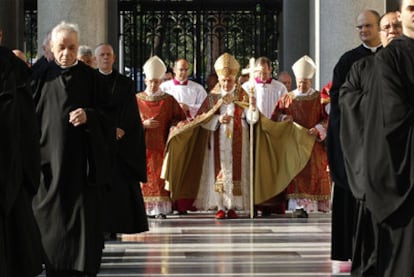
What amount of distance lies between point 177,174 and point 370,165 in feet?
32.7

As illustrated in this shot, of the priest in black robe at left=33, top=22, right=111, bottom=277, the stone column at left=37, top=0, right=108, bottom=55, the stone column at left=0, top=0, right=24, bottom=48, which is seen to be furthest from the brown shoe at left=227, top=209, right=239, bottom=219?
the stone column at left=0, top=0, right=24, bottom=48

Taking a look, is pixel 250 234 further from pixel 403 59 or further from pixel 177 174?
pixel 403 59

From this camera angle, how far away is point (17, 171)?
830 cm

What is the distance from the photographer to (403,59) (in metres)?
7.86

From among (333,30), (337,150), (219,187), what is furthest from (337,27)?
(337,150)

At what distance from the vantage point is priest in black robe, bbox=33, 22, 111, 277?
33.6ft

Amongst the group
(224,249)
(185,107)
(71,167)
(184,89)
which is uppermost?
(184,89)

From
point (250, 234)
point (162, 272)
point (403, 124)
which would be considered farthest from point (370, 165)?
point (250, 234)

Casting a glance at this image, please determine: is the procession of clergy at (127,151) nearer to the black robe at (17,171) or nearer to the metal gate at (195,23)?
the black robe at (17,171)

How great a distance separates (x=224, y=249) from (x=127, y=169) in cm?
130

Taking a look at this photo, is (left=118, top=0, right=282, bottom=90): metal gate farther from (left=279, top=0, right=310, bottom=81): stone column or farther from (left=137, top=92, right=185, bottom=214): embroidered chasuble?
(left=137, top=92, right=185, bottom=214): embroidered chasuble

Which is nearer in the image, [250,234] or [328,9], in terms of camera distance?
[250,234]

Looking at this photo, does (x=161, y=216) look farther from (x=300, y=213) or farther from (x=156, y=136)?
(x=300, y=213)

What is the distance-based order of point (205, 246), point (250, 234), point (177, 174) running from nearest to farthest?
point (205, 246) → point (250, 234) → point (177, 174)
